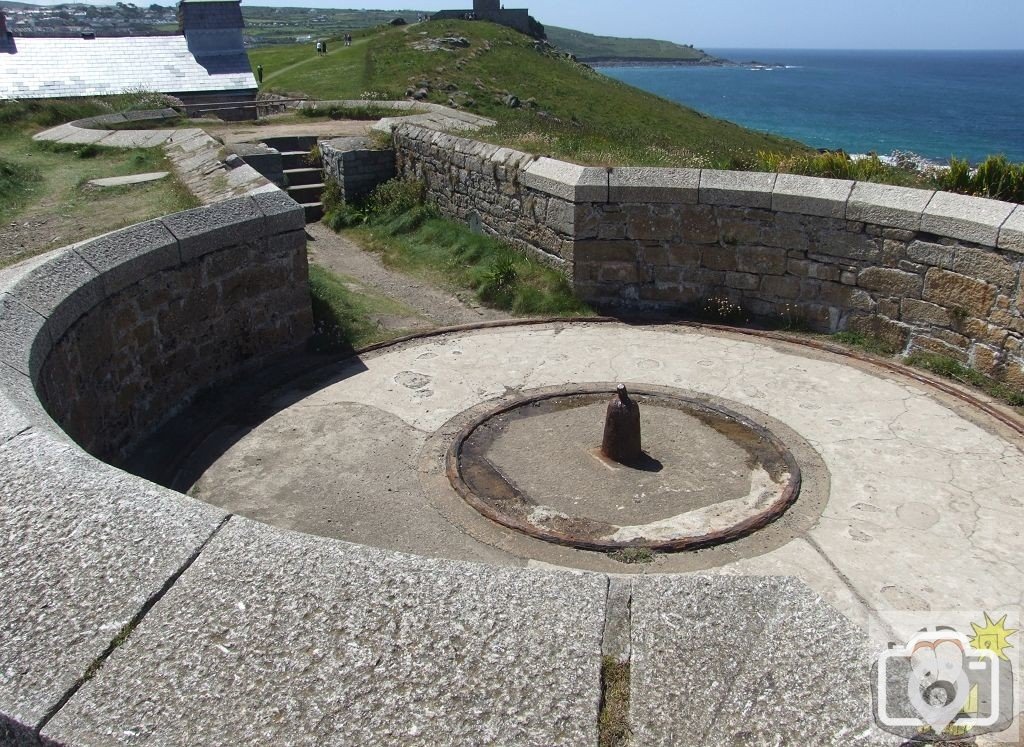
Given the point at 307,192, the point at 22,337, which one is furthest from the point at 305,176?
the point at 22,337

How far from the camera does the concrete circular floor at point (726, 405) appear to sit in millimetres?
4797

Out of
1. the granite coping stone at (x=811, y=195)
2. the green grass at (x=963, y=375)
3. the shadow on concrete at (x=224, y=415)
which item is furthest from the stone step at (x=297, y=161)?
the green grass at (x=963, y=375)

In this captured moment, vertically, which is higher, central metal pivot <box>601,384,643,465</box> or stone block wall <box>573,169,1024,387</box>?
stone block wall <box>573,169,1024,387</box>

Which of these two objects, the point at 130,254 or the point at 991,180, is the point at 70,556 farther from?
the point at 991,180

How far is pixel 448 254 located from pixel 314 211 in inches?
134

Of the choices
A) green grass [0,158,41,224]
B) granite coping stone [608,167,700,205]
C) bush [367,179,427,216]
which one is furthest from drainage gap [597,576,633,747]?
bush [367,179,427,216]

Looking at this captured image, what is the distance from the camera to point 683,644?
7.45 feet

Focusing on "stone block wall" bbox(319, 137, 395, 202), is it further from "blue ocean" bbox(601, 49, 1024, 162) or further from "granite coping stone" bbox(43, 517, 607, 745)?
"blue ocean" bbox(601, 49, 1024, 162)

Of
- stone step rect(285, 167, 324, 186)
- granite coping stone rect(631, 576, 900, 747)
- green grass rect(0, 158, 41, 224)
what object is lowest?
stone step rect(285, 167, 324, 186)

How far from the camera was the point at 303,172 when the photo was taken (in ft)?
44.5

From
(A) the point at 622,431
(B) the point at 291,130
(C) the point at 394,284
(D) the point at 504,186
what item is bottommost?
(C) the point at 394,284

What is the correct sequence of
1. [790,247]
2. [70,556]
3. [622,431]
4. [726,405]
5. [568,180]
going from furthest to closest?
1. [568,180]
2. [790,247]
3. [726,405]
4. [622,431]
5. [70,556]

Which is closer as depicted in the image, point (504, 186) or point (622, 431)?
point (622, 431)

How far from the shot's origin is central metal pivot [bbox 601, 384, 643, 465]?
5.78 m
